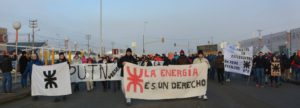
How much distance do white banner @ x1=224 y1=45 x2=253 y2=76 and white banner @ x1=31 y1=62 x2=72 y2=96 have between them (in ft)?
34.2

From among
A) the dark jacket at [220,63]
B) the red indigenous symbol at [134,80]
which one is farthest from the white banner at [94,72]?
the red indigenous symbol at [134,80]

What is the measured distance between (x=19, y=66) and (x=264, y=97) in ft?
31.3

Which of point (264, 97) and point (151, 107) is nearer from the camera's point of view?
point (151, 107)

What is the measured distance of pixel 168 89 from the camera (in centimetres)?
1212

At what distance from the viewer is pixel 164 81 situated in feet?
39.8

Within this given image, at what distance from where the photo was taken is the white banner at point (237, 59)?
69.1ft

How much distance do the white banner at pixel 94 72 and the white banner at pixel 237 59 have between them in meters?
6.53

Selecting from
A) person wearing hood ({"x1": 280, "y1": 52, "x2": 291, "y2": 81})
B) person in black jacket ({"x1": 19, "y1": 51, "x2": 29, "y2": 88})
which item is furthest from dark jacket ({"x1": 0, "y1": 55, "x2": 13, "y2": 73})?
person wearing hood ({"x1": 280, "y1": 52, "x2": 291, "y2": 81})

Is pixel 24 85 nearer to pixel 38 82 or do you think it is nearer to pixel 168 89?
pixel 38 82

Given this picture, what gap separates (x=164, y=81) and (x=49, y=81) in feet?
12.5

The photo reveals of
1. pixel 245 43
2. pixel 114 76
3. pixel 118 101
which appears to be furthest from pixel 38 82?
pixel 245 43

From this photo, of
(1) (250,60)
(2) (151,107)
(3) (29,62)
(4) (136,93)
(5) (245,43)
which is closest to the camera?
(2) (151,107)

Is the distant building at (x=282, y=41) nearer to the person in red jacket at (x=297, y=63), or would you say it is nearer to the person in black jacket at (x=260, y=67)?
the person in red jacket at (x=297, y=63)

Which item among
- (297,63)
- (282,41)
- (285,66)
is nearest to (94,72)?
(285,66)
